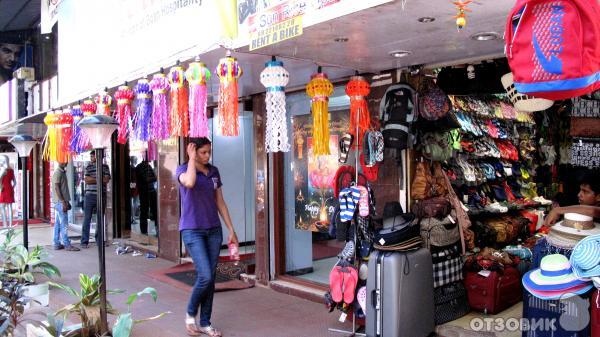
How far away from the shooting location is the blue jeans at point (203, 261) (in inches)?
183

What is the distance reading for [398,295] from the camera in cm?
433

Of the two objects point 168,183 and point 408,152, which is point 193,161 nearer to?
point 408,152

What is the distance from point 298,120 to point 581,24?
4.56 m

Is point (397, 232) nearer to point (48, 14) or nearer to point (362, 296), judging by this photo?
point (362, 296)

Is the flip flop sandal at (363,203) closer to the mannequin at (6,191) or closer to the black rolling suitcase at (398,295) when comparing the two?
the black rolling suitcase at (398,295)

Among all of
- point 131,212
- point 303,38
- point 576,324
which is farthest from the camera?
point 131,212

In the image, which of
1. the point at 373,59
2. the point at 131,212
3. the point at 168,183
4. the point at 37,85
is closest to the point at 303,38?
the point at 373,59

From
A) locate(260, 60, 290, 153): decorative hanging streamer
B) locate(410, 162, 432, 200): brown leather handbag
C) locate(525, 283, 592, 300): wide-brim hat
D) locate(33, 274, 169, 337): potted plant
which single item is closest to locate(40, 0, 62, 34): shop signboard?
locate(33, 274, 169, 337): potted plant

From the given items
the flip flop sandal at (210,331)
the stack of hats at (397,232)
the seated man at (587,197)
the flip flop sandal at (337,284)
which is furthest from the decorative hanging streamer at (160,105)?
the seated man at (587,197)

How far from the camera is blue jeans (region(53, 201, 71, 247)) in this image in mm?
9852

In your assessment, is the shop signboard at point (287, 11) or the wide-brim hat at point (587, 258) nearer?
the shop signboard at point (287, 11)

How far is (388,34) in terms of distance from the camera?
12.3 ft

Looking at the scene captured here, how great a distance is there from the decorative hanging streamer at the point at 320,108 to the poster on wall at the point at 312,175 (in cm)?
120

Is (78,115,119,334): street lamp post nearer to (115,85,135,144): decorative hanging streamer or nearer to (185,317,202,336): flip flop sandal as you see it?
(185,317,202,336): flip flop sandal
